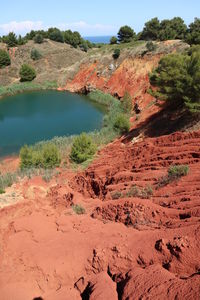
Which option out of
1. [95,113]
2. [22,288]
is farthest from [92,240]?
[95,113]

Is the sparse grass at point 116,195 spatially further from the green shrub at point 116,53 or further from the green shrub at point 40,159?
the green shrub at point 116,53

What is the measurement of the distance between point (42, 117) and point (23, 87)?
17.6 meters

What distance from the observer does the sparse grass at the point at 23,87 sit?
4847 centimetres

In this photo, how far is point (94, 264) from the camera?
329 inches

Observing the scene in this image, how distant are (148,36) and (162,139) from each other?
160 feet

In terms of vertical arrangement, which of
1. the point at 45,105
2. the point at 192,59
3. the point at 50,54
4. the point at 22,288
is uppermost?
the point at 50,54

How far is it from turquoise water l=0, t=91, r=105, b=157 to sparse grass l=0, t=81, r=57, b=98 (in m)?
1.87

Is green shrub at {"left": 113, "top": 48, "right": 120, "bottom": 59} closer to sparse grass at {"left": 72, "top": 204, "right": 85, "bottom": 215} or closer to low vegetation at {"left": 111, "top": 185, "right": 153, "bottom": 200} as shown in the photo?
low vegetation at {"left": 111, "top": 185, "right": 153, "bottom": 200}

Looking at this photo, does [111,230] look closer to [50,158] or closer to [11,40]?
[50,158]

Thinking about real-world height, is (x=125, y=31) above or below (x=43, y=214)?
above

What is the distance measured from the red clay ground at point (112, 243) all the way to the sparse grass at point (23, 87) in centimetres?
3880

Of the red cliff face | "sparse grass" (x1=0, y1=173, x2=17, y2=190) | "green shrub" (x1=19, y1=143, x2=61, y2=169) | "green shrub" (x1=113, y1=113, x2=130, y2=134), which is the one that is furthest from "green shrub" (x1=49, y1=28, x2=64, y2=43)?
"sparse grass" (x1=0, y1=173, x2=17, y2=190)

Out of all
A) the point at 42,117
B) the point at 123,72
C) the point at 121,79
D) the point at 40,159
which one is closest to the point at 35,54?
the point at 123,72

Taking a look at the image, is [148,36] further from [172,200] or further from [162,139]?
[172,200]
